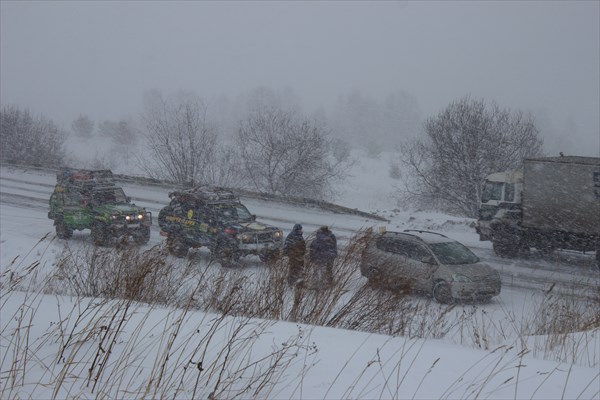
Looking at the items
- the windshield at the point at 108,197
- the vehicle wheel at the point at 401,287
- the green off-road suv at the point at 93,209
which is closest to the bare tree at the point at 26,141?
the green off-road suv at the point at 93,209

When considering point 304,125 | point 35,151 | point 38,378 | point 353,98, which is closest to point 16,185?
point 35,151

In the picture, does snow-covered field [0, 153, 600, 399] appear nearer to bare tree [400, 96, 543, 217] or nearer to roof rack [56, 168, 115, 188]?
roof rack [56, 168, 115, 188]

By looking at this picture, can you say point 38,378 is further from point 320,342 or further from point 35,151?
point 35,151

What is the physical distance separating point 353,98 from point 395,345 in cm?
14231

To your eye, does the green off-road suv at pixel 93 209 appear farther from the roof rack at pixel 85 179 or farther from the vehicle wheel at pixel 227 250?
the vehicle wheel at pixel 227 250

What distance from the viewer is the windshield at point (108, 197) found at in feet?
61.8

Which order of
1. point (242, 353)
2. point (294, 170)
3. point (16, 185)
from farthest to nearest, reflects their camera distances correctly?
1. point (294, 170)
2. point (16, 185)
3. point (242, 353)

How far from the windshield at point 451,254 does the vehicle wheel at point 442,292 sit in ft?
2.33

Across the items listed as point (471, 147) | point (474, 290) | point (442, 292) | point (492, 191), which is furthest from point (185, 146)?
point (474, 290)

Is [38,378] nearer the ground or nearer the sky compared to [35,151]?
nearer the ground

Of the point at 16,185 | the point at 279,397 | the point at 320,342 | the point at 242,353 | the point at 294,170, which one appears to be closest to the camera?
the point at 279,397

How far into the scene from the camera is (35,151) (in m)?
45.5

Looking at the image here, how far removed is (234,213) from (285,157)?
18061mm

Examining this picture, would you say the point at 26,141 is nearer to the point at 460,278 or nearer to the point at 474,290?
the point at 460,278
